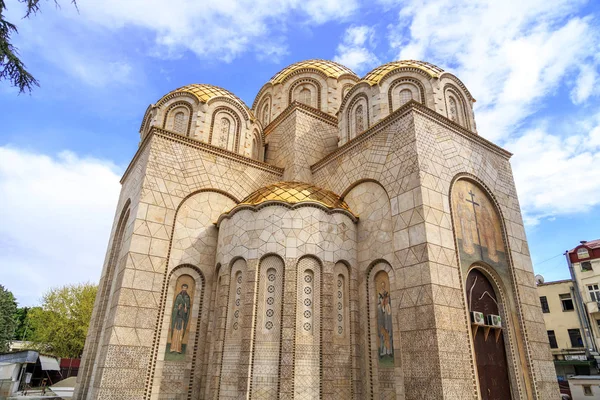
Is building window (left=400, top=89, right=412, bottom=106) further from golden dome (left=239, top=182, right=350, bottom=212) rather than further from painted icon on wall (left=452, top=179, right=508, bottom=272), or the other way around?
golden dome (left=239, top=182, right=350, bottom=212)

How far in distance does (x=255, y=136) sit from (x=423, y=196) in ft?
26.7

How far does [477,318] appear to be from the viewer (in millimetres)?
9602

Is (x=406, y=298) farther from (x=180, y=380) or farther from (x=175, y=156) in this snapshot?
(x=175, y=156)

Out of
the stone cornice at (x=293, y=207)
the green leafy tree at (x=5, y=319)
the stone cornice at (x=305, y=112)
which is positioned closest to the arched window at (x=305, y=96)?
the stone cornice at (x=305, y=112)

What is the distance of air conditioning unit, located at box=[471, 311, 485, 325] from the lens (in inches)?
375

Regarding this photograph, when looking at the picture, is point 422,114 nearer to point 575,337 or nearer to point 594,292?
point 594,292

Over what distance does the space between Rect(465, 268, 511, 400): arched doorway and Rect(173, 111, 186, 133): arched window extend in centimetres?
1046

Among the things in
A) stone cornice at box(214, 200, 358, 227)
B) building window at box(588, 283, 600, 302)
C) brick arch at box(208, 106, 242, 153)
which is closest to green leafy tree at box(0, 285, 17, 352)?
brick arch at box(208, 106, 242, 153)

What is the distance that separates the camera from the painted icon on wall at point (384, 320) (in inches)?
373

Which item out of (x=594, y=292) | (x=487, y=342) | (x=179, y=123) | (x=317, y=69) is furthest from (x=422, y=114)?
(x=594, y=292)

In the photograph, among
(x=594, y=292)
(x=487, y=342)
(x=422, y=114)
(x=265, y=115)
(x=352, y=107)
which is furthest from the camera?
(x=594, y=292)

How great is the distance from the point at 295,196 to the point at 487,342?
6.15 metres

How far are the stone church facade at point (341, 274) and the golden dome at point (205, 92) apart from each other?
1.78 meters

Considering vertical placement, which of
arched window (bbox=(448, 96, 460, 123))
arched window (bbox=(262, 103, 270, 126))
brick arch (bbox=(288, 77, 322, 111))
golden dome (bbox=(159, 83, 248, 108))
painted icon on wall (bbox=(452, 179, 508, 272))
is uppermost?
brick arch (bbox=(288, 77, 322, 111))
